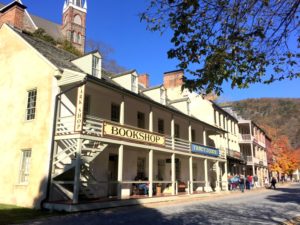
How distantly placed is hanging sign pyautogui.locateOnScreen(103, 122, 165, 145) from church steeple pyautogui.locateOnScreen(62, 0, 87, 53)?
60105mm

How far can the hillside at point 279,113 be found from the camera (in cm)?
12894

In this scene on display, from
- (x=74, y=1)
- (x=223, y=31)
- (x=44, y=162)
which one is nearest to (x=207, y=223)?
(x=223, y=31)

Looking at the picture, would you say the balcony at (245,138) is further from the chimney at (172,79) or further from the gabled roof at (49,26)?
the gabled roof at (49,26)

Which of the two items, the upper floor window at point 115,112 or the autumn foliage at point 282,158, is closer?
the upper floor window at point 115,112

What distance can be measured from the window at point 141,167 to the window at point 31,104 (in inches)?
327

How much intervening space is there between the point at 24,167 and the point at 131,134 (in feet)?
19.3

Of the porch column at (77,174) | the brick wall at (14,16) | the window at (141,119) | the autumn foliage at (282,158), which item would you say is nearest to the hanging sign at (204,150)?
the window at (141,119)

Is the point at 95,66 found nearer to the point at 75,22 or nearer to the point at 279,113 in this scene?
the point at 75,22

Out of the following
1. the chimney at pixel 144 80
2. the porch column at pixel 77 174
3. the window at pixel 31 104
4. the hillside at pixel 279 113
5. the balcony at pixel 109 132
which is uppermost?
the hillside at pixel 279 113

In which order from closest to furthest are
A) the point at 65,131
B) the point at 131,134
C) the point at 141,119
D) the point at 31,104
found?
the point at 65,131, the point at 31,104, the point at 131,134, the point at 141,119

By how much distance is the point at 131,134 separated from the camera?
1828cm

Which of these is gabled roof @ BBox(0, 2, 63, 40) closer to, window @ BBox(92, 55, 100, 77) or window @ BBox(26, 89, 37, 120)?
window @ BBox(92, 55, 100, 77)

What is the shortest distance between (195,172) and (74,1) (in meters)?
67.0

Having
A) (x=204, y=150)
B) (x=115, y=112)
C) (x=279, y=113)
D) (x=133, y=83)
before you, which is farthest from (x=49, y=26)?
(x=279, y=113)
